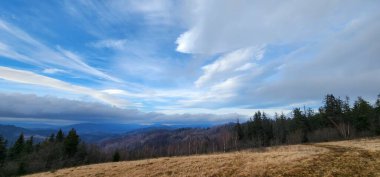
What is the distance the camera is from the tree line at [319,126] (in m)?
86.4

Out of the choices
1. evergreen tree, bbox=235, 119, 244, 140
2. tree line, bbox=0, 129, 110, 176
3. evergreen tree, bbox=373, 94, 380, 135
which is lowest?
tree line, bbox=0, 129, 110, 176

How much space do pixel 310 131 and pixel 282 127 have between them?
46.0 feet

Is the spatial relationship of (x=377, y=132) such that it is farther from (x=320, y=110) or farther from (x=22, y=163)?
(x=22, y=163)

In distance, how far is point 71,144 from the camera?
80750 millimetres

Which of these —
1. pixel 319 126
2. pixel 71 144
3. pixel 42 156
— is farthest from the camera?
pixel 319 126

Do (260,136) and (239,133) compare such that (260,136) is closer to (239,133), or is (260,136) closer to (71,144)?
(239,133)

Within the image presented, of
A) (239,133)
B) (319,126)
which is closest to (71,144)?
(239,133)

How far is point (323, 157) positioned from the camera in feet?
77.7

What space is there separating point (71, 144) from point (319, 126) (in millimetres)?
100067

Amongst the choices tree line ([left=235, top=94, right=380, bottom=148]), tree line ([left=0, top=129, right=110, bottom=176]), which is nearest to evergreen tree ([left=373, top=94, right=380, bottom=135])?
tree line ([left=235, top=94, right=380, bottom=148])

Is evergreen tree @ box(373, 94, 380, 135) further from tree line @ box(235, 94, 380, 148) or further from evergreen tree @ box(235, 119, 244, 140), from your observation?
evergreen tree @ box(235, 119, 244, 140)

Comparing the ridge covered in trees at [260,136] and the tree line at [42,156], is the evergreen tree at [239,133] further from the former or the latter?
the tree line at [42,156]

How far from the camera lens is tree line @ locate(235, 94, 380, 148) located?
283ft

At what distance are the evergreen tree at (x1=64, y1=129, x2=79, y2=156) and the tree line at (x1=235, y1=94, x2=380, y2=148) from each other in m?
68.3
